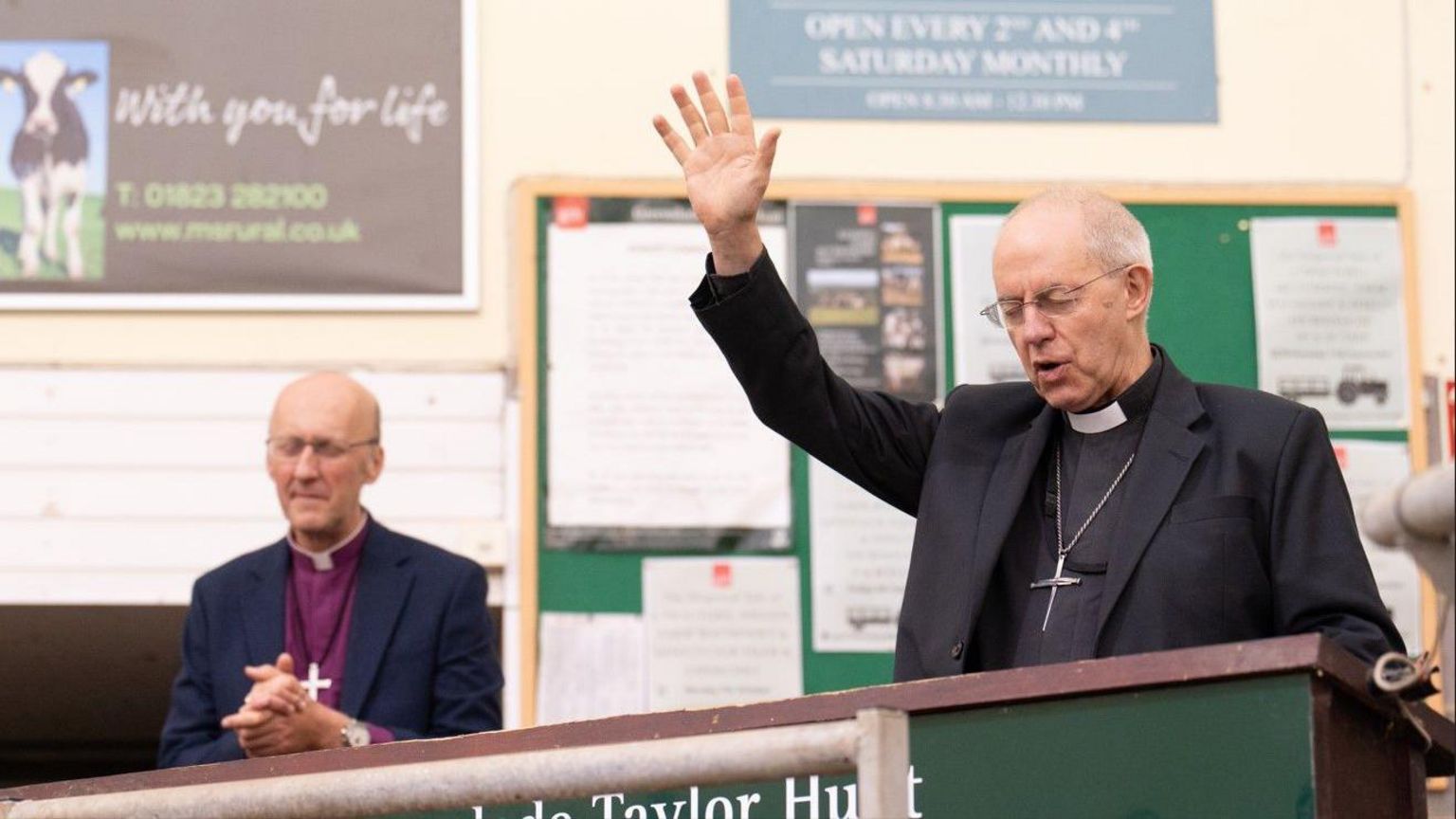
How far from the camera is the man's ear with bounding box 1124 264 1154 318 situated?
9.62 feet

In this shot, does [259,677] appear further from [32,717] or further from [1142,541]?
[32,717]

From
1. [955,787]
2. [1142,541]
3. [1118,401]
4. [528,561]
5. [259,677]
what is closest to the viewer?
[955,787]

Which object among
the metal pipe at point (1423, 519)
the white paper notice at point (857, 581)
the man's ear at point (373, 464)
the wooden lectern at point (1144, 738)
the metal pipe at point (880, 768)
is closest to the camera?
the metal pipe at point (1423, 519)

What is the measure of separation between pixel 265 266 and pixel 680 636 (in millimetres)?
1253

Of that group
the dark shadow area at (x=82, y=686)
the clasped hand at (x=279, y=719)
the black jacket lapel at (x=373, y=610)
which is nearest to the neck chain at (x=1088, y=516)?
the clasped hand at (x=279, y=719)

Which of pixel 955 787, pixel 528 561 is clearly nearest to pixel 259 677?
pixel 528 561

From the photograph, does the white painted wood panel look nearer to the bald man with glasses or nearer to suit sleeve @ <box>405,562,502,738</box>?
suit sleeve @ <box>405,562,502,738</box>

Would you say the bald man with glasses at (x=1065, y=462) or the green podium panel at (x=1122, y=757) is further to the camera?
the bald man with glasses at (x=1065, y=462)

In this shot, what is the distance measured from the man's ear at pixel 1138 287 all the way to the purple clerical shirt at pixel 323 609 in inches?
69.7

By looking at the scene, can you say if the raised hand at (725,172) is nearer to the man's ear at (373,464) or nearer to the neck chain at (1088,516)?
the neck chain at (1088,516)

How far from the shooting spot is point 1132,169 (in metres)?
5.30

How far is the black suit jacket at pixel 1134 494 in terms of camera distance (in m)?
2.65

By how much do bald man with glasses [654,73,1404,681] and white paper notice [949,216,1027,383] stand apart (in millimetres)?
2036

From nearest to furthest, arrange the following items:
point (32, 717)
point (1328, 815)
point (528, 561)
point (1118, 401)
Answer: point (1328, 815) < point (1118, 401) < point (528, 561) < point (32, 717)
